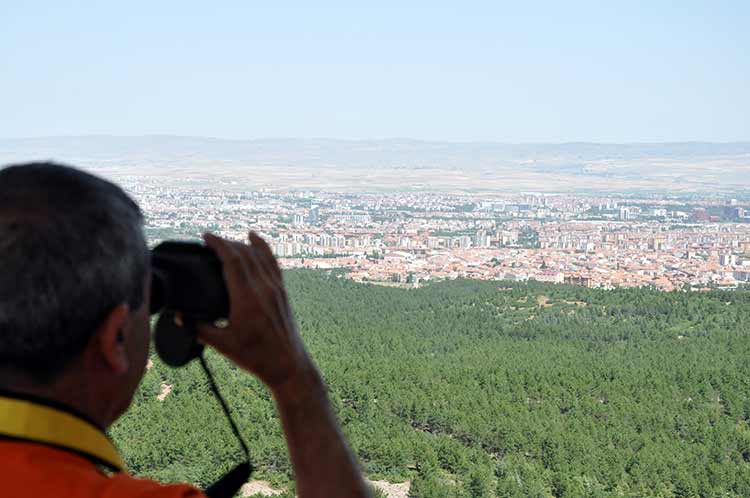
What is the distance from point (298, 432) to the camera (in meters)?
0.36

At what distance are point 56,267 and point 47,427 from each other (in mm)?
54

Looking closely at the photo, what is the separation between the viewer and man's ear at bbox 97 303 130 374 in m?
0.33

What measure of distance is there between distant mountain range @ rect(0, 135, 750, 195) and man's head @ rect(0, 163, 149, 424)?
27494mm

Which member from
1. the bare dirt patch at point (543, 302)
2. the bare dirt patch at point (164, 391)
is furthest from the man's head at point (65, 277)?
the bare dirt patch at point (543, 302)

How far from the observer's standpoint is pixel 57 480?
304mm

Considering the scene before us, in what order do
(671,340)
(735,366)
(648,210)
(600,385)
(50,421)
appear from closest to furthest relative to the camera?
(50,421)
(600,385)
(735,366)
(671,340)
(648,210)

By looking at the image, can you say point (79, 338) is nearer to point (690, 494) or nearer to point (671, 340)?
point (690, 494)

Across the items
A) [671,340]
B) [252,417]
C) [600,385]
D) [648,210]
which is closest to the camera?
[252,417]

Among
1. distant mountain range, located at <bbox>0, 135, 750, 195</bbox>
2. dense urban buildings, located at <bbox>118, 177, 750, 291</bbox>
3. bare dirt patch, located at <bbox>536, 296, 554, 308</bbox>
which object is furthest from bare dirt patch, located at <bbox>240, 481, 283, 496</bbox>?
distant mountain range, located at <bbox>0, 135, 750, 195</bbox>

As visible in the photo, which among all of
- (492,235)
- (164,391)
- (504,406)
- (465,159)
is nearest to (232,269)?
(164,391)

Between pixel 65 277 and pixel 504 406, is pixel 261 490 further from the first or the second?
pixel 65 277

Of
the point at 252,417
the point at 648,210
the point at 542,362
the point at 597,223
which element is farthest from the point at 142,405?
the point at 648,210

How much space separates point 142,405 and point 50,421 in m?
6.67

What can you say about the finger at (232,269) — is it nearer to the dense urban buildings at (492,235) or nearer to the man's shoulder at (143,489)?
the man's shoulder at (143,489)
